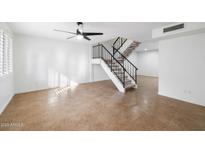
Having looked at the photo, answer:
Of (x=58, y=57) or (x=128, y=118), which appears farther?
(x=58, y=57)

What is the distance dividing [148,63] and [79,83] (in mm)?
7281

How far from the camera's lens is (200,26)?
2926 millimetres

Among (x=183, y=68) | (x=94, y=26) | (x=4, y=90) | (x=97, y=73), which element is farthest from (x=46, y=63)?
(x=183, y=68)

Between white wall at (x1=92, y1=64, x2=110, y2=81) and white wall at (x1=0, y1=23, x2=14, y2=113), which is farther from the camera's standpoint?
white wall at (x1=92, y1=64, x2=110, y2=81)

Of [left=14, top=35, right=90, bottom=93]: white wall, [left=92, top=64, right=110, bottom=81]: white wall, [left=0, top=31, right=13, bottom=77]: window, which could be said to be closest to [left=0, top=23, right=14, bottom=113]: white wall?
[left=0, top=31, right=13, bottom=77]: window

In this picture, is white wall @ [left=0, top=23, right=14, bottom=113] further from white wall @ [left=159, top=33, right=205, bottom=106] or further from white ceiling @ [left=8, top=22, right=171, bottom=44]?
white wall @ [left=159, top=33, right=205, bottom=106]

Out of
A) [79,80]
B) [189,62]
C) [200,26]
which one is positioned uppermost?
[200,26]

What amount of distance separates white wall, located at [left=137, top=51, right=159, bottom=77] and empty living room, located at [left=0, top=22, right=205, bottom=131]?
5.44m

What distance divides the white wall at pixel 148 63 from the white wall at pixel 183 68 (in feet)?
19.9

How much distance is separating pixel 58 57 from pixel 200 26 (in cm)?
615

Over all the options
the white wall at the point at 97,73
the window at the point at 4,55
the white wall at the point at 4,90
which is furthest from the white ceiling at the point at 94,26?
the white wall at the point at 97,73

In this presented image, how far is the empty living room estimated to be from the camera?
257 centimetres
